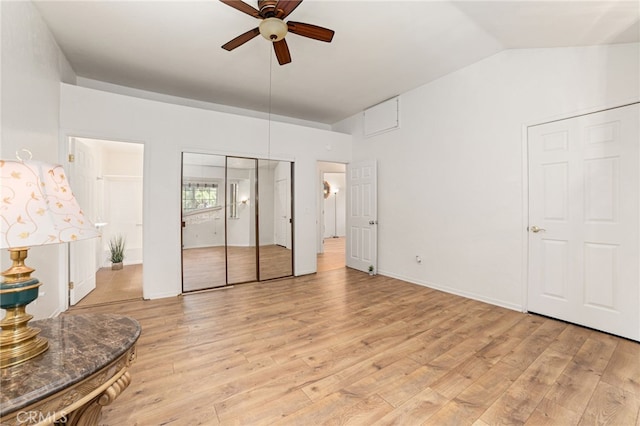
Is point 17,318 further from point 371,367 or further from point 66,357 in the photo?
point 371,367

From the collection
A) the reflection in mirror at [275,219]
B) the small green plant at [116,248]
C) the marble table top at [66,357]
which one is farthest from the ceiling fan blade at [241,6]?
the small green plant at [116,248]

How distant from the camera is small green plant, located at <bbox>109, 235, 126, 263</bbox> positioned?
5152 mm

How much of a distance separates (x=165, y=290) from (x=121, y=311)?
56 centimetres

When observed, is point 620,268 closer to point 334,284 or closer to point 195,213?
point 334,284

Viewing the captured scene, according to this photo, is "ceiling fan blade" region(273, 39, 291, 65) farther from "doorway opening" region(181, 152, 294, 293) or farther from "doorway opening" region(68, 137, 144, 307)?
"doorway opening" region(68, 137, 144, 307)

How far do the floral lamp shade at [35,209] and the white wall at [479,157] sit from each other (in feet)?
12.6

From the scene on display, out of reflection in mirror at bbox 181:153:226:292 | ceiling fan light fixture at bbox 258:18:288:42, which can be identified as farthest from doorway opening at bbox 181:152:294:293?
ceiling fan light fixture at bbox 258:18:288:42

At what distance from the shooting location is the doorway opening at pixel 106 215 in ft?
11.0

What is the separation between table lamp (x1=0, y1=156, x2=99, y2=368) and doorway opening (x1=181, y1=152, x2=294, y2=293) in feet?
9.27

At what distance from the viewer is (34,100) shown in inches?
93.2

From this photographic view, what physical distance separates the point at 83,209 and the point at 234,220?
1942 mm

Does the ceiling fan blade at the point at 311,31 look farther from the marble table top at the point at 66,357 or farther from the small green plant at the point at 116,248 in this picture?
the small green plant at the point at 116,248

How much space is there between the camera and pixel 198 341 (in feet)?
7.82

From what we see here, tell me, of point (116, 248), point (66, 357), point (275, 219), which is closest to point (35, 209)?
point (66, 357)
